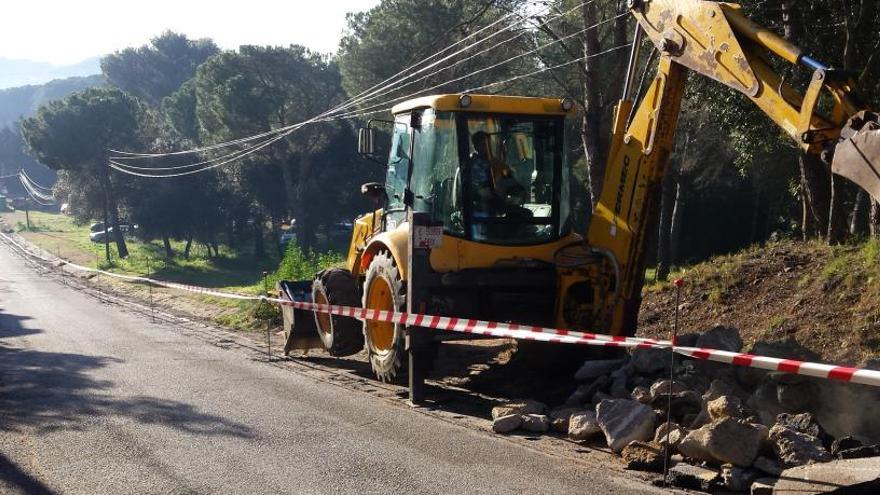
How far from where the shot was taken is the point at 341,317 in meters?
12.2

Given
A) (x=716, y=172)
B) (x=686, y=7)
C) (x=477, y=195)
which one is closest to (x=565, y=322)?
(x=477, y=195)

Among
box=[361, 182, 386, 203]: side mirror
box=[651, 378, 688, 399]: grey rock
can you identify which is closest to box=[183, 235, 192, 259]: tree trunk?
box=[361, 182, 386, 203]: side mirror

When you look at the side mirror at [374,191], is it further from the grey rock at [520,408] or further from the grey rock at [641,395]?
the grey rock at [641,395]

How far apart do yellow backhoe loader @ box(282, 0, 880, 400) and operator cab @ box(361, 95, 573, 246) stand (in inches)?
0.5

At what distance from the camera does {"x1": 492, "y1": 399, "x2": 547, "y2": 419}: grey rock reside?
8312mm

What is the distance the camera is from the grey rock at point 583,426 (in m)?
7.51

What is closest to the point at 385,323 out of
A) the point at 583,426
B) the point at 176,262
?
the point at 583,426

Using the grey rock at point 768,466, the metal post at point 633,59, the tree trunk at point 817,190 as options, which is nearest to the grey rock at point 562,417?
the grey rock at point 768,466

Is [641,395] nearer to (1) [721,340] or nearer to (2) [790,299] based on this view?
(1) [721,340]

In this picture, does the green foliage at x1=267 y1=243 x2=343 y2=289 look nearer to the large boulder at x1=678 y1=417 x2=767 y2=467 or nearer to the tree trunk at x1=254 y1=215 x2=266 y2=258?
the large boulder at x1=678 y1=417 x2=767 y2=467

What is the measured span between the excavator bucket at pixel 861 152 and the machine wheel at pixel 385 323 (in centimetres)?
504

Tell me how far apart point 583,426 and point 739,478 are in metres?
1.65

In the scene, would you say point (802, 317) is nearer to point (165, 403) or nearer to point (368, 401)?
point (368, 401)

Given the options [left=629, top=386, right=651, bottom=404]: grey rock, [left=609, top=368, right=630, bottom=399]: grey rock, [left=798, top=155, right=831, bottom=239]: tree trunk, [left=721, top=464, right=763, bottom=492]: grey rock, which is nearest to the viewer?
[left=721, top=464, right=763, bottom=492]: grey rock
